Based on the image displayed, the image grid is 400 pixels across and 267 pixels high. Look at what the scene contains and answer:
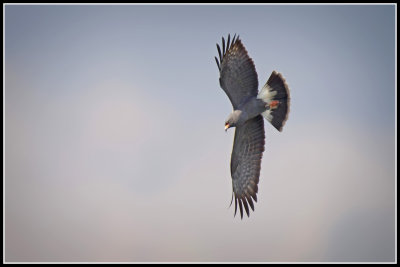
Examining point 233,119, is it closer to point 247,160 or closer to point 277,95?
point 277,95

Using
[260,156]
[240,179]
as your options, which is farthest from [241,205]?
[260,156]

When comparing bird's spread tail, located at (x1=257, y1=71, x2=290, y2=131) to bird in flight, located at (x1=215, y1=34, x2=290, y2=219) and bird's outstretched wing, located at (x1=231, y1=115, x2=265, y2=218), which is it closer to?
bird in flight, located at (x1=215, y1=34, x2=290, y2=219)

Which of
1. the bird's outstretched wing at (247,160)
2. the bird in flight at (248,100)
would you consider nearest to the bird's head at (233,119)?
the bird in flight at (248,100)

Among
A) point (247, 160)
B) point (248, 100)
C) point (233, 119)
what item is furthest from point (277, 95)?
point (247, 160)

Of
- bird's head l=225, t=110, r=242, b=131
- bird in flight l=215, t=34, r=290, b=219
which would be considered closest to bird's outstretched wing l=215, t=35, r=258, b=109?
bird in flight l=215, t=34, r=290, b=219

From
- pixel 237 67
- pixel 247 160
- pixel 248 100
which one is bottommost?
pixel 247 160

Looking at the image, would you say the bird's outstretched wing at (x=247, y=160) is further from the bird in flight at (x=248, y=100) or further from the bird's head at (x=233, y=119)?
the bird's head at (x=233, y=119)

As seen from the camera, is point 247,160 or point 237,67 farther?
point 247,160

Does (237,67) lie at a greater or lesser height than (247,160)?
greater
